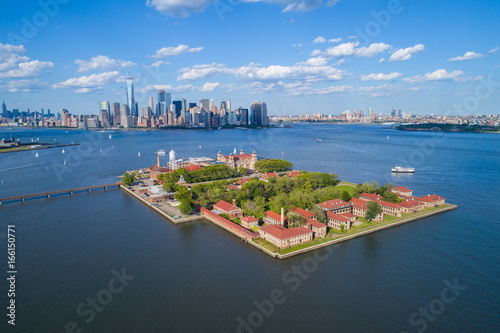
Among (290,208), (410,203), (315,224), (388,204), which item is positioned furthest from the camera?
(410,203)

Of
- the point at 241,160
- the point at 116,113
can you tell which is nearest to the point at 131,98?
the point at 116,113

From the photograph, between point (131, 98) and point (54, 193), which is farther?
point (131, 98)

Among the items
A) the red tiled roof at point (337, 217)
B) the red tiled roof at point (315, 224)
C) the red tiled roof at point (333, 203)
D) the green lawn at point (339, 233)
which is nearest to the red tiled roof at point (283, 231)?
the green lawn at point (339, 233)

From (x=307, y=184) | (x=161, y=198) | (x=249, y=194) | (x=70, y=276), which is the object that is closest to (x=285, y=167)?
(x=307, y=184)

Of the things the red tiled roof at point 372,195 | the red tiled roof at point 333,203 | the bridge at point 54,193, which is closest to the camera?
the red tiled roof at point 333,203

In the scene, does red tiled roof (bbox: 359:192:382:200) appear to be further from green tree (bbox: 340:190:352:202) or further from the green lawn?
Answer: the green lawn

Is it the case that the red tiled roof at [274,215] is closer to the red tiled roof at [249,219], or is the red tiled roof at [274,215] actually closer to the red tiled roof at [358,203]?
the red tiled roof at [249,219]

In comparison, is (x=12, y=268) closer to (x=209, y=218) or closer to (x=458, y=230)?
(x=209, y=218)

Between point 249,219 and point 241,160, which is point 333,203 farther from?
point 241,160
